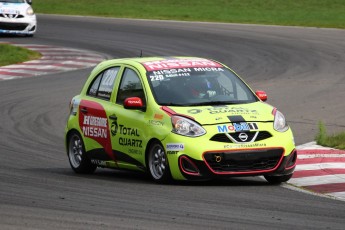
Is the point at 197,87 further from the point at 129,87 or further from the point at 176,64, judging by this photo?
the point at 129,87

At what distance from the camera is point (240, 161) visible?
11.9m

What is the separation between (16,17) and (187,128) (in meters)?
23.1

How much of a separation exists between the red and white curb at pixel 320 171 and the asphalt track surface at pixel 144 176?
365mm

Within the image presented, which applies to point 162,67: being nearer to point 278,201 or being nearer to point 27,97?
point 278,201

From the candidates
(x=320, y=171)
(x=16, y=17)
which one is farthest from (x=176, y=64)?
(x=16, y=17)

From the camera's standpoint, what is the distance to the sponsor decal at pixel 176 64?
1306 centimetres

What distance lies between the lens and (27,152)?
51.7 ft

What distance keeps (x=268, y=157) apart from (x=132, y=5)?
35.6 metres

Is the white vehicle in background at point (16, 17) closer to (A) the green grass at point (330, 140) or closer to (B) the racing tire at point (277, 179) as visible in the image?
(A) the green grass at point (330, 140)

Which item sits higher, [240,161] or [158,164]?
[240,161]

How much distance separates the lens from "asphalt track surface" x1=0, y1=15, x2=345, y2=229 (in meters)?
9.58

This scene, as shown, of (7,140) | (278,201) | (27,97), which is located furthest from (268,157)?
(27,97)

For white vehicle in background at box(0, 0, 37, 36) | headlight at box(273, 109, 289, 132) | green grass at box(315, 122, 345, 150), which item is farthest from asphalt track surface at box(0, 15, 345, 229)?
green grass at box(315, 122, 345, 150)

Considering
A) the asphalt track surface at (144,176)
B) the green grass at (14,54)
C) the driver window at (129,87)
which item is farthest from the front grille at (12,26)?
the driver window at (129,87)
